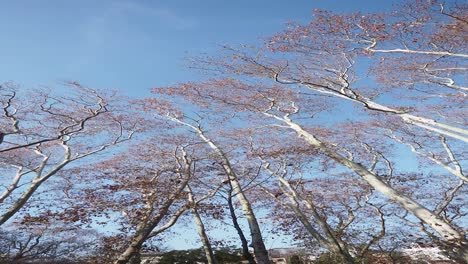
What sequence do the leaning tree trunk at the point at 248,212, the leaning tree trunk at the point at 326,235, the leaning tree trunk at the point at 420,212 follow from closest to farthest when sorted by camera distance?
the leaning tree trunk at the point at 420,212
the leaning tree trunk at the point at 326,235
the leaning tree trunk at the point at 248,212

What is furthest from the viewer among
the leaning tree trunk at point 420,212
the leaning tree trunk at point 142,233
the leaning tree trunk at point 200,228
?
the leaning tree trunk at point 200,228

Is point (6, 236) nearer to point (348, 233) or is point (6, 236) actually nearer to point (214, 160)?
point (214, 160)

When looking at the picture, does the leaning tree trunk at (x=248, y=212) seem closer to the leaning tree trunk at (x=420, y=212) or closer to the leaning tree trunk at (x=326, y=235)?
the leaning tree trunk at (x=326, y=235)

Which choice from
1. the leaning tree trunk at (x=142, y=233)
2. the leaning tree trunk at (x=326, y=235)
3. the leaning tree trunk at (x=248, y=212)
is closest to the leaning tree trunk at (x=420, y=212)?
the leaning tree trunk at (x=326, y=235)

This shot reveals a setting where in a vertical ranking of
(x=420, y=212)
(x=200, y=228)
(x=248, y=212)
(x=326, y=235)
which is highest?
(x=248, y=212)

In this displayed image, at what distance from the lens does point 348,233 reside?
576 inches

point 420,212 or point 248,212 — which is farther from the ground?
point 248,212

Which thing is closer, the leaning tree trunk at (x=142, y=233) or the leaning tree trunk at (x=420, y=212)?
the leaning tree trunk at (x=420, y=212)

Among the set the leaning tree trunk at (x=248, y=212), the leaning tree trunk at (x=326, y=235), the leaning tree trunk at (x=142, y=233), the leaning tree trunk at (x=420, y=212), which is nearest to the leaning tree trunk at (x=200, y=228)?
the leaning tree trunk at (x=142, y=233)

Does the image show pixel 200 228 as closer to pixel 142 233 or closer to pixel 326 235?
pixel 142 233

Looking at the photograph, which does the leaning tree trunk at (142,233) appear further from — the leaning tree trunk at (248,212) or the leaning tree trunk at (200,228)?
the leaning tree trunk at (248,212)

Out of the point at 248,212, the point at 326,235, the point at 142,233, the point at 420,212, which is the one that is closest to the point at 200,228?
the point at 248,212

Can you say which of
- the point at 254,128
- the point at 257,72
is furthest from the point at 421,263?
the point at 257,72

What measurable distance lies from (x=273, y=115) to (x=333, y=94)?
10.0ft
